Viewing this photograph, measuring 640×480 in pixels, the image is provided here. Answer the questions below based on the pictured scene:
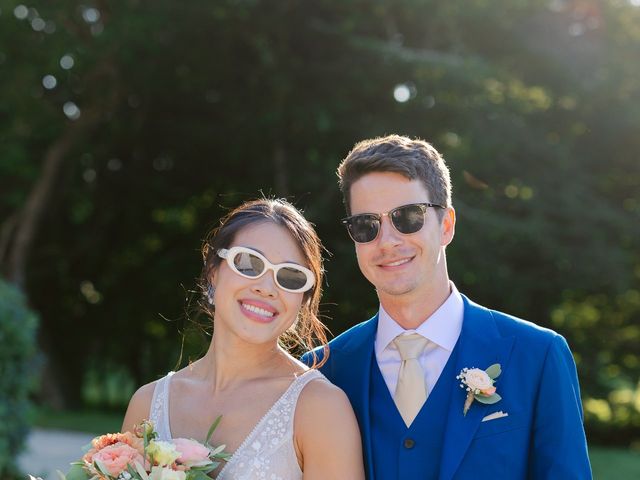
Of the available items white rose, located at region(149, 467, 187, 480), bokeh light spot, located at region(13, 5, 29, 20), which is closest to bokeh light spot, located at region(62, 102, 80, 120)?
bokeh light spot, located at region(13, 5, 29, 20)

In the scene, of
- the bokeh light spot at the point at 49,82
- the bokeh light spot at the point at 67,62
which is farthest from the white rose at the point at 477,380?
the bokeh light spot at the point at 49,82

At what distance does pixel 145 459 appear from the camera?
282cm

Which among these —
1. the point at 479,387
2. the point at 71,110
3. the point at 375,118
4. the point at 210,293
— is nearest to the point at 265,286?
the point at 210,293

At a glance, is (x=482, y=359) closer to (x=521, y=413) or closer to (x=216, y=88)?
(x=521, y=413)

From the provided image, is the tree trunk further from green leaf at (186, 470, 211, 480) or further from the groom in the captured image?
green leaf at (186, 470, 211, 480)

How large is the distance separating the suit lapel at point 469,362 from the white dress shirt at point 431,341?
0.15 feet

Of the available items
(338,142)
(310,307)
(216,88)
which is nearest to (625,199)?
(338,142)

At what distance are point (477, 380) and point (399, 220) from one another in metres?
0.66

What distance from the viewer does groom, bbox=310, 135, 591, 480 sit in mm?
2900

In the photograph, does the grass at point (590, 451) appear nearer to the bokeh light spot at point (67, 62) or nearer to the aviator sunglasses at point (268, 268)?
the bokeh light spot at point (67, 62)

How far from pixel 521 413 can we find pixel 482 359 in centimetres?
24

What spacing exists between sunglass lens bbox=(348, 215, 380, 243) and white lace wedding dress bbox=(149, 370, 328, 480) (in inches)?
21.5

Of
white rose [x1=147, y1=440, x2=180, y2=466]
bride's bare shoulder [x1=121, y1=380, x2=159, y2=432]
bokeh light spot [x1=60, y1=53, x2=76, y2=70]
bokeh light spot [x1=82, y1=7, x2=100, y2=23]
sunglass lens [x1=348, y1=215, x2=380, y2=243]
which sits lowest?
white rose [x1=147, y1=440, x2=180, y2=466]

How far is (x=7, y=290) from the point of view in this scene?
775cm
